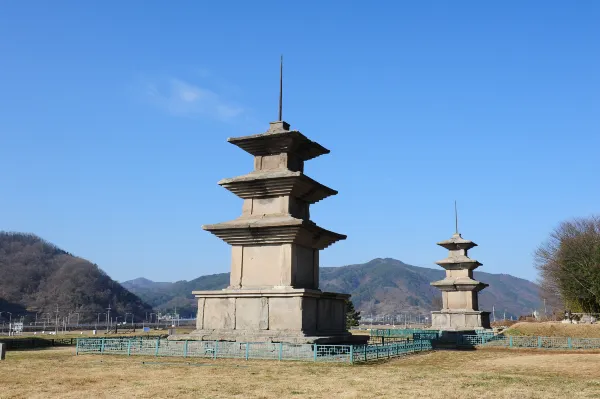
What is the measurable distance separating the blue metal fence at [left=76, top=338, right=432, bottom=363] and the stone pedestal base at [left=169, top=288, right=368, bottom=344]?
796 millimetres

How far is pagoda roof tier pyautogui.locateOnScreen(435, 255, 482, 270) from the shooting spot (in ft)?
154

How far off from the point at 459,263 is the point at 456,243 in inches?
71.5

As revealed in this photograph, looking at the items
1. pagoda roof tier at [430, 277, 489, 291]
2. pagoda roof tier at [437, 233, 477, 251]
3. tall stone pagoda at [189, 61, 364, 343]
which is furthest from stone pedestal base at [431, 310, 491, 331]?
tall stone pagoda at [189, 61, 364, 343]

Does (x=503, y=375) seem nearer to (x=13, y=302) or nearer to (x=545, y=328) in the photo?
(x=545, y=328)

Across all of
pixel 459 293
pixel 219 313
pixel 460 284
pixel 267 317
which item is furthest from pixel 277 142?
pixel 459 293

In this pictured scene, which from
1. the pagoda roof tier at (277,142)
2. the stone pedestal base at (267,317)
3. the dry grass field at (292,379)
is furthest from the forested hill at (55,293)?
the dry grass field at (292,379)

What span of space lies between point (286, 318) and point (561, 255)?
4379 centimetres

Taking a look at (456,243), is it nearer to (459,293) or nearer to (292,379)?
(459,293)

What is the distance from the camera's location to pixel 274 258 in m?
25.1

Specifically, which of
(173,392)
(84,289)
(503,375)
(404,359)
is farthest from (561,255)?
(84,289)

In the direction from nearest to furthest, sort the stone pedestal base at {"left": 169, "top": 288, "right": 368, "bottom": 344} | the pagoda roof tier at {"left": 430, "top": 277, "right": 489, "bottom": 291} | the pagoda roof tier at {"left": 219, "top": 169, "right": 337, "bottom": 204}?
the stone pedestal base at {"left": 169, "top": 288, "right": 368, "bottom": 344}, the pagoda roof tier at {"left": 219, "top": 169, "right": 337, "bottom": 204}, the pagoda roof tier at {"left": 430, "top": 277, "right": 489, "bottom": 291}

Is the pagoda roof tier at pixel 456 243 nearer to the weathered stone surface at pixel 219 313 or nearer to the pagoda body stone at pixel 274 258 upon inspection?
the pagoda body stone at pixel 274 258

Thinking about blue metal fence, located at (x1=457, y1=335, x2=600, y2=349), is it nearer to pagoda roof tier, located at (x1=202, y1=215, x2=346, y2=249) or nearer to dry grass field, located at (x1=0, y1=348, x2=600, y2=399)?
dry grass field, located at (x1=0, y1=348, x2=600, y2=399)

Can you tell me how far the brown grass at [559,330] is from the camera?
4194 cm
